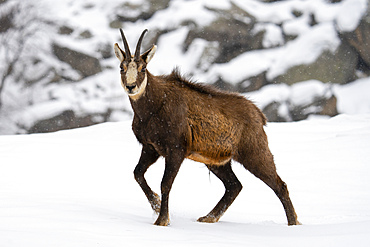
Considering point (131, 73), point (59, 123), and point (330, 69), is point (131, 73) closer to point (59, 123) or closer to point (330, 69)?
point (59, 123)

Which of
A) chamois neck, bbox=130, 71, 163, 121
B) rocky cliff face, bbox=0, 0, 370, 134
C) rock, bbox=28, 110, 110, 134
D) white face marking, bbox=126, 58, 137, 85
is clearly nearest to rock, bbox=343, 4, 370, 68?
rocky cliff face, bbox=0, 0, 370, 134

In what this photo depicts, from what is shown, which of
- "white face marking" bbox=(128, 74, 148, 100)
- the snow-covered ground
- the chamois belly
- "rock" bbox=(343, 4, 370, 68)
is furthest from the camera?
"rock" bbox=(343, 4, 370, 68)

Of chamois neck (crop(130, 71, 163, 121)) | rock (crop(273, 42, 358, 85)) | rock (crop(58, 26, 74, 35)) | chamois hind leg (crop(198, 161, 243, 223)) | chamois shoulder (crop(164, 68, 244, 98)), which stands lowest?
chamois hind leg (crop(198, 161, 243, 223))

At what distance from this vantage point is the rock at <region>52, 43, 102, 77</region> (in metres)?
17.5

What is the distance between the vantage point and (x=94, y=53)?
17.8 metres

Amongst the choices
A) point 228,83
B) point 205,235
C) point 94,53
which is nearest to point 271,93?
point 228,83

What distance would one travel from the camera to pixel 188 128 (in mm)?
4727

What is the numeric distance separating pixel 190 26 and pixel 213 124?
45.3ft

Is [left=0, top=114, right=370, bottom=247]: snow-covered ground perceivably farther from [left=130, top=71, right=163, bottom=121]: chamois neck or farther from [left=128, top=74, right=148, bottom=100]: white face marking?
[left=128, top=74, right=148, bottom=100]: white face marking

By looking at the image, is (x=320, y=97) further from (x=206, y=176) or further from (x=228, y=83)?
(x=206, y=176)

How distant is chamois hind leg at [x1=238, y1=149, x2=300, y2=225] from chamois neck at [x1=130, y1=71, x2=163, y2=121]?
1.19 m

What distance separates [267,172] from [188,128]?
3.79ft

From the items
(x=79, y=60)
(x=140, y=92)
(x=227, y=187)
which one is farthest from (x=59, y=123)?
(x=140, y=92)

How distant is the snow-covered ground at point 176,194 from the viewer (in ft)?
10.7
